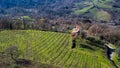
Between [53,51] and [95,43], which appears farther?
[95,43]

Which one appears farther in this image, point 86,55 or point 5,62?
point 86,55

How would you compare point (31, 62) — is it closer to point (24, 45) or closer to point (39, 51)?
point (39, 51)

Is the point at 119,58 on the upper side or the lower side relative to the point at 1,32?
lower

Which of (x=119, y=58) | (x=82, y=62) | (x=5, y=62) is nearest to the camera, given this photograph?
(x=5, y=62)

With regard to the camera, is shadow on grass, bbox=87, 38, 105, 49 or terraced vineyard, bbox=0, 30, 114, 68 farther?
shadow on grass, bbox=87, 38, 105, 49

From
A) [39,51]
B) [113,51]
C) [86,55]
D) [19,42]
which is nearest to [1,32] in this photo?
[19,42]

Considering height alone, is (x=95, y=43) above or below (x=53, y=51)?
below

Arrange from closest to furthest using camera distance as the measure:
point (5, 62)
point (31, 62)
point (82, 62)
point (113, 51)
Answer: point (5, 62)
point (31, 62)
point (82, 62)
point (113, 51)
